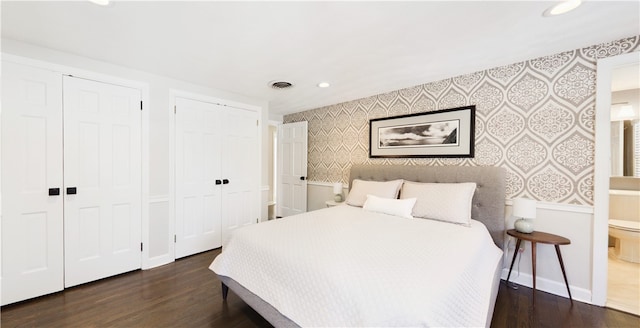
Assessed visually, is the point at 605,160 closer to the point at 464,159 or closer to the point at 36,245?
the point at 464,159

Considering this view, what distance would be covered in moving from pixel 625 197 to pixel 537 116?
222cm

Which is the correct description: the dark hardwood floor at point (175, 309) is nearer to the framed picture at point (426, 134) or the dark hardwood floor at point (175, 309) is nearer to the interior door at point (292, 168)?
the framed picture at point (426, 134)

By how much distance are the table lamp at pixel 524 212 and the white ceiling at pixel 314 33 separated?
1344mm

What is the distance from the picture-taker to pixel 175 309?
6.57 ft

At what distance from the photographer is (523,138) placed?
240 centimetres

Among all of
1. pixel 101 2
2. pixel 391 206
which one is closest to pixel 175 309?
pixel 391 206

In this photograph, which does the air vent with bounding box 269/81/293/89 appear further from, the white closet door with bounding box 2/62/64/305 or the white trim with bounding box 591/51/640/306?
the white trim with bounding box 591/51/640/306

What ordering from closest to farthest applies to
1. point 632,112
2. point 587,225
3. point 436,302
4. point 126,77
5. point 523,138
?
point 436,302 → point 587,225 → point 523,138 → point 126,77 → point 632,112

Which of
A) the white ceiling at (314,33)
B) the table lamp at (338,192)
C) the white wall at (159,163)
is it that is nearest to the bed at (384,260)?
the table lamp at (338,192)

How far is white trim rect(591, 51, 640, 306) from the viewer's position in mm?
2018

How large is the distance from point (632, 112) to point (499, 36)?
3120 millimetres

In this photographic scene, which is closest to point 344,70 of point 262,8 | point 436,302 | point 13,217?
point 262,8

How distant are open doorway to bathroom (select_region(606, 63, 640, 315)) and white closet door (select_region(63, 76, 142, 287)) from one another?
15.0ft

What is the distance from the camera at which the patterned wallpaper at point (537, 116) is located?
212 cm
